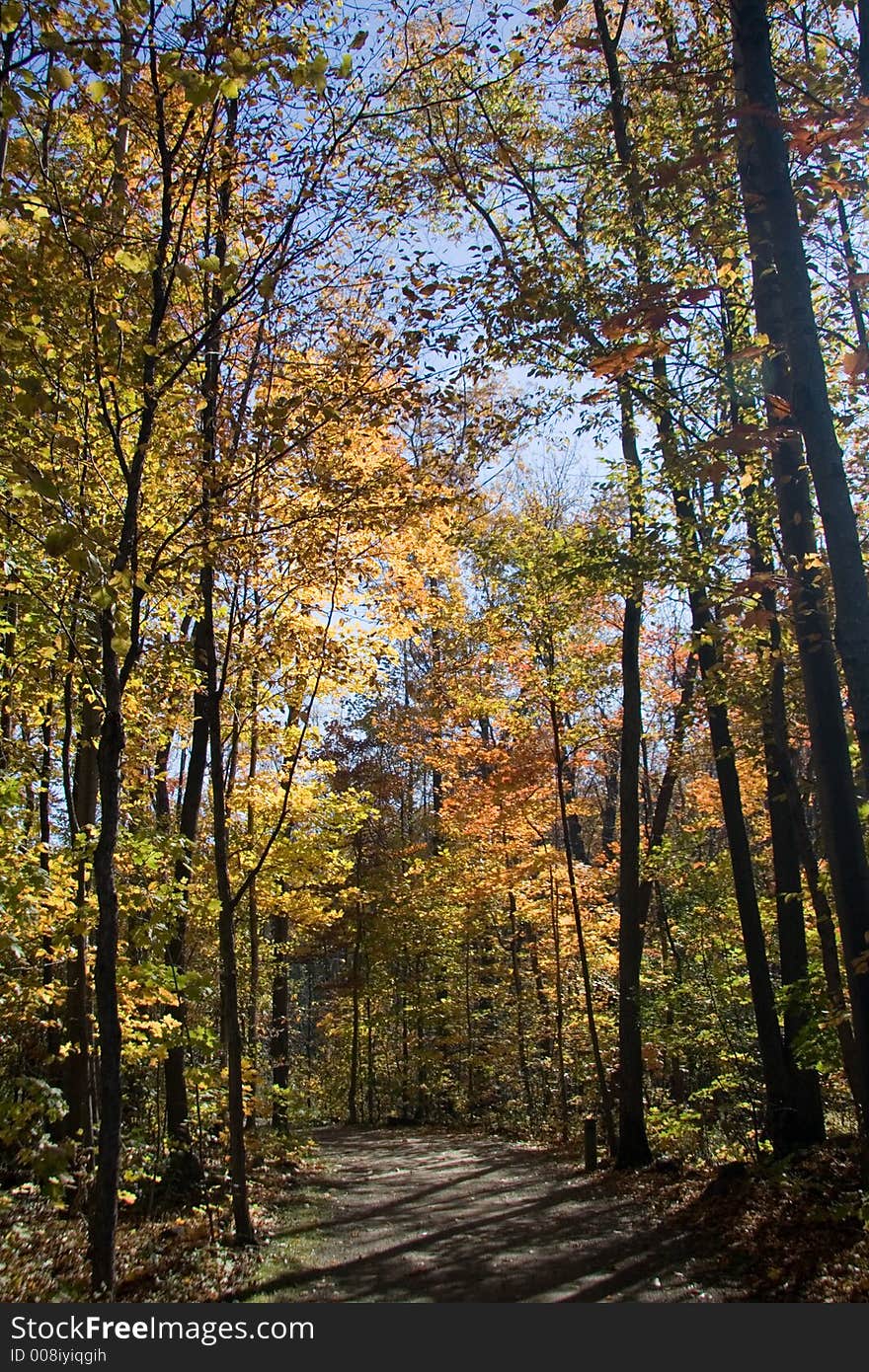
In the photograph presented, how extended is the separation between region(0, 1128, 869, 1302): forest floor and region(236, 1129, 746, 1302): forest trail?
23mm

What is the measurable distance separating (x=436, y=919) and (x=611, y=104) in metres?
14.9

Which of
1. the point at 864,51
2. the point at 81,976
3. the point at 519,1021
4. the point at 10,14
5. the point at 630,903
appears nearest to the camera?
the point at 10,14

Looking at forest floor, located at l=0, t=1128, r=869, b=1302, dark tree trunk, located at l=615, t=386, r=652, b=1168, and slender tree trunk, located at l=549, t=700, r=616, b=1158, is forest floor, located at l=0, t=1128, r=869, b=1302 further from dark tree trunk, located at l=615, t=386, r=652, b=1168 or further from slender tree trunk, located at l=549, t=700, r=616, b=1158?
slender tree trunk, located at l=549, t=700, r=616, b=1158

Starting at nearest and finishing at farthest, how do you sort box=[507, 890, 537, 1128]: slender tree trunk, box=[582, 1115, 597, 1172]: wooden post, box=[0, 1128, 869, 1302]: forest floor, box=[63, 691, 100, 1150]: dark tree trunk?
1. box=[0, 1128, 869, 1302]: forest floor
2. box=[63, 691, 100, 1150]: dark tree trunk
3. box=[582, 1115, 597, 1172]: wooden post
4. box=[507, 890, 537, 1128]: slender tree trunk

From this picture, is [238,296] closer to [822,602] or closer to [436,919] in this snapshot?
[822,602]

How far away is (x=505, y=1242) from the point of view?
285 inches

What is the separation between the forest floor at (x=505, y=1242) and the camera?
565 cm

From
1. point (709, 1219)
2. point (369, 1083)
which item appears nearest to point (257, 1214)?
point (709, 1219)

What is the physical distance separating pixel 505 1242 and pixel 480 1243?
0.22m

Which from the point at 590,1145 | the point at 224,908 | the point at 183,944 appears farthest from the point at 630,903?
the point at 224,908

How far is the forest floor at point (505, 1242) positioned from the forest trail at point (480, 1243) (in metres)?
0.02

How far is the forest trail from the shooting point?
19.0ft

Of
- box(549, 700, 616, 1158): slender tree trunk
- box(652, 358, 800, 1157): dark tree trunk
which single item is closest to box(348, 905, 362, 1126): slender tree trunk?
box(549, 700, 616, 1158): slender tree trunk

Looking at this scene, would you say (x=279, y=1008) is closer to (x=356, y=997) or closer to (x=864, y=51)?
(x=356, y=997)
